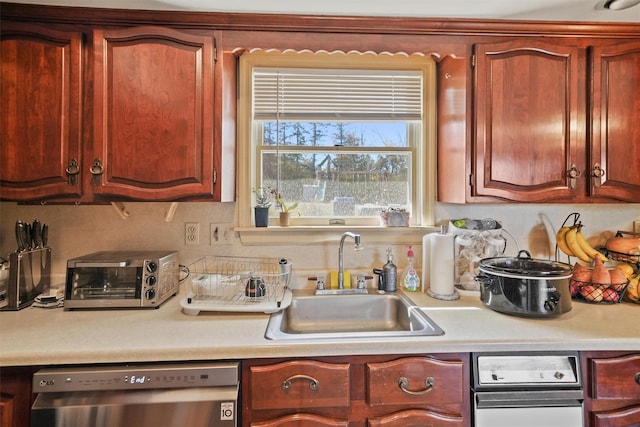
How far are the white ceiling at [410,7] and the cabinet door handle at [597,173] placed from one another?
0.71 m

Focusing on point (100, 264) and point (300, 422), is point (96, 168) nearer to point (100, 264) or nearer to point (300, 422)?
point (100, 264)

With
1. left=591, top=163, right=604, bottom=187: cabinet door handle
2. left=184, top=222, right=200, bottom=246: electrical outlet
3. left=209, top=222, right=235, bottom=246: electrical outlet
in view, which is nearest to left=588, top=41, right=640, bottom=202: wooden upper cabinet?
left=591, top=163, right=604, bottom=187: cabinet door handle

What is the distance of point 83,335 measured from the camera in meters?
1.18

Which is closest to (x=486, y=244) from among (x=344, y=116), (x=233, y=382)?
(x=344, y=116)

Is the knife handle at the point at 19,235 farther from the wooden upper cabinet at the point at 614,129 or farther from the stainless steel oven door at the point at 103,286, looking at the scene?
the wooden upper cabinet at the point at 614,129

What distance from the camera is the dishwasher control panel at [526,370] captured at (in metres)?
1.14

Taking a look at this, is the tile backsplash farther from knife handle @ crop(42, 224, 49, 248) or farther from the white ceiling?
the white ceiling

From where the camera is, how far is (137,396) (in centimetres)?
108

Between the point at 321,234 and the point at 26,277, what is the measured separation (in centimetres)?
137

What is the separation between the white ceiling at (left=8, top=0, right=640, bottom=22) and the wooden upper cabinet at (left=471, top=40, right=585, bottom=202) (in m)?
0.14

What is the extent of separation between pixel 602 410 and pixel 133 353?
162 centimetres

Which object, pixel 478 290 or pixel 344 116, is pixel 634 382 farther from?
pixel 344 116

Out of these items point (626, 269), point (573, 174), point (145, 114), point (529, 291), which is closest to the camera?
point (529, 291)

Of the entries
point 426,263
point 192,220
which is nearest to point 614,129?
point 426,263
